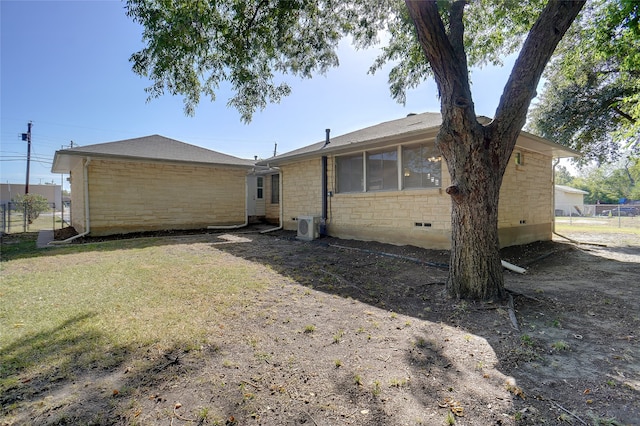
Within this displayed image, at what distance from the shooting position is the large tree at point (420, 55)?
3.90 m

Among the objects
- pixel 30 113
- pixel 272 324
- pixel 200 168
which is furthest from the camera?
pixel 30 113

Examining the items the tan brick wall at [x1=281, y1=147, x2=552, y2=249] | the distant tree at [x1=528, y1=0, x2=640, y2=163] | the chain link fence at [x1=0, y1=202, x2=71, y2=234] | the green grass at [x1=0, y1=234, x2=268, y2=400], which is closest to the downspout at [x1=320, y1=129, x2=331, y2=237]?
the tan brick wall at [x1=281, y1=147, x2=552, y2=249]

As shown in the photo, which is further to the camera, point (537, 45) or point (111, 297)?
point (111, 297)

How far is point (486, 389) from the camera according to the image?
86.8 inches

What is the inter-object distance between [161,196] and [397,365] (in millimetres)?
11877

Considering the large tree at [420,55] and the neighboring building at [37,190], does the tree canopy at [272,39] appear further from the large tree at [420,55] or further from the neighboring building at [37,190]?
the neighboring building at [37,190]

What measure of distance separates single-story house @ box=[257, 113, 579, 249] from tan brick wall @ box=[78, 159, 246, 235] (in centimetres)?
351

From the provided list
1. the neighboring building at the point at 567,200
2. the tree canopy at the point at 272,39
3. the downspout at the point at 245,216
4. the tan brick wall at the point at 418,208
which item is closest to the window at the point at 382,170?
the tan brick wall at the point at 418,208

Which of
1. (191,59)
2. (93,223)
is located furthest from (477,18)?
(93,223)

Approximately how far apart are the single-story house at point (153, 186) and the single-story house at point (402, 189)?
3455 millimetres

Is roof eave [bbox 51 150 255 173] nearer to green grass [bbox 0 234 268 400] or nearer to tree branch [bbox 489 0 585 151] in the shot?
green grass [bbox 0 234 268 400]

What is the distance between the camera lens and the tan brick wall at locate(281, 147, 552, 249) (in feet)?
24.6

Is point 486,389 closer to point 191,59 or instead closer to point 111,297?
point 111,297

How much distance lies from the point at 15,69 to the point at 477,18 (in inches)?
656
